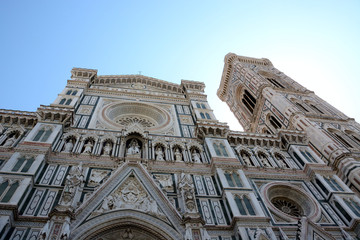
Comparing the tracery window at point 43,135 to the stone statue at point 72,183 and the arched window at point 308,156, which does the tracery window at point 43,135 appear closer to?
the stone statue at point 72,183

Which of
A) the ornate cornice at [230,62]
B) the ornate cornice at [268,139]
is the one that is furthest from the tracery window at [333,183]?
the ornate cornice at [230,62]

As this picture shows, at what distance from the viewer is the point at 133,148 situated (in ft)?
41.7

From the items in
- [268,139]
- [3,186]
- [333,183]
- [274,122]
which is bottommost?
[3,186]

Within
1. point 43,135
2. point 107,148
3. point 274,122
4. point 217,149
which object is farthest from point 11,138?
point 274,122

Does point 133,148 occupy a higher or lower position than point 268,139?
lower

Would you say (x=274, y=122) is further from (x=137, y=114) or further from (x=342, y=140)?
(x=137, y=114)

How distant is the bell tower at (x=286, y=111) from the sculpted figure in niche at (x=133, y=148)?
792 centimetres

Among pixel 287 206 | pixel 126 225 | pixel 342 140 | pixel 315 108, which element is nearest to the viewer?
pixel 126 225

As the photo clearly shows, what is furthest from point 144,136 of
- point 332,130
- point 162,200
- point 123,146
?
point 332,130

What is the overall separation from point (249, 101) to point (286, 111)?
8.20 metres

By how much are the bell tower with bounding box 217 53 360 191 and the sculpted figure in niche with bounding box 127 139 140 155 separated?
26.0 ft

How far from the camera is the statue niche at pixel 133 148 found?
1209cm

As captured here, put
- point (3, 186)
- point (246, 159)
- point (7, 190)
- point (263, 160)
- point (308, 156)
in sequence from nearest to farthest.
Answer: point (7, 190) → point (3, 186) → point (246, 159) → point (263, 160) → point (308, 156)

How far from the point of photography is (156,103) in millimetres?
18219
